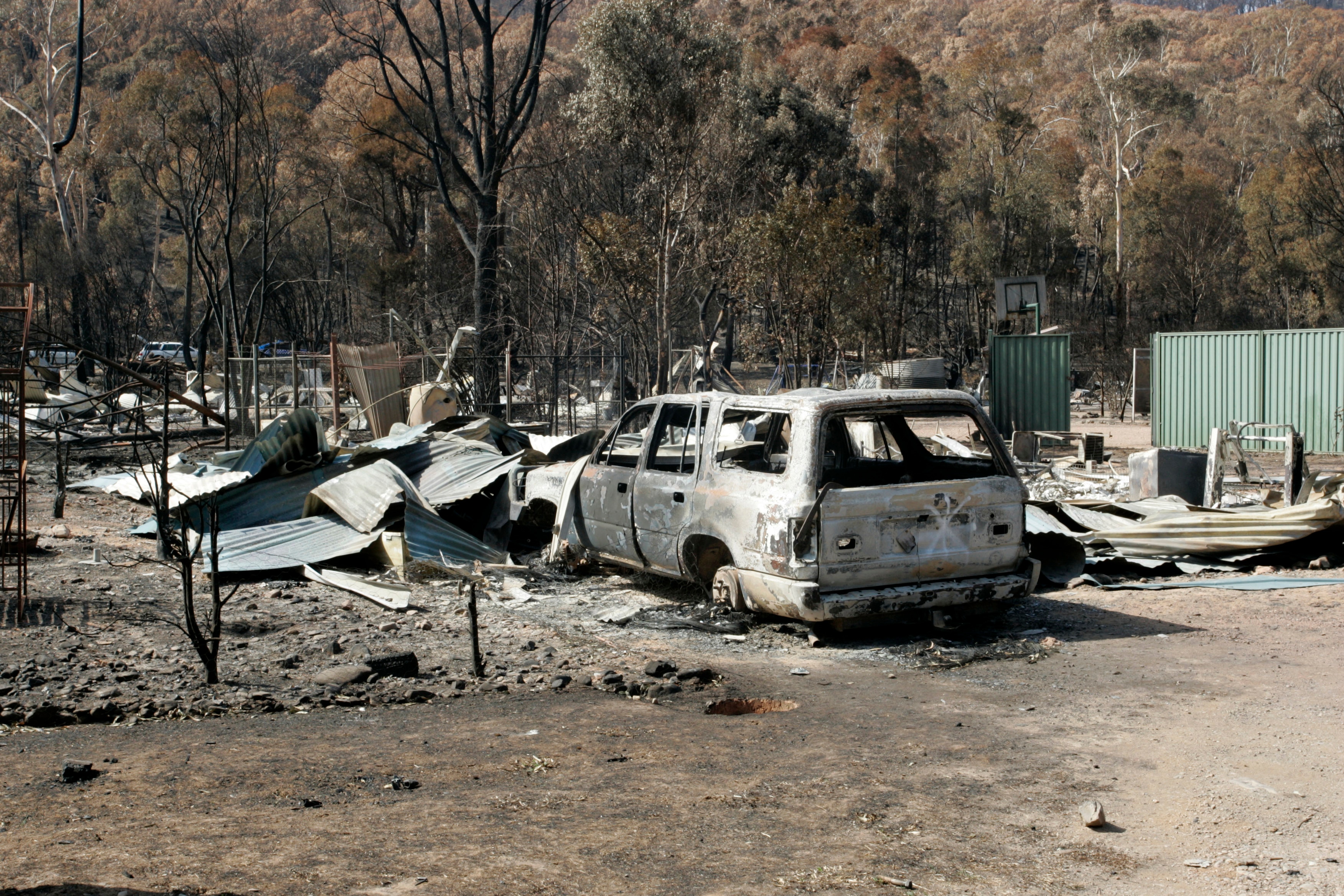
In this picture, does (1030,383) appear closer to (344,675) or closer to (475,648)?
(475,648)

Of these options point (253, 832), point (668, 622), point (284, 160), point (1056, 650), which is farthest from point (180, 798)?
point (284, 160)

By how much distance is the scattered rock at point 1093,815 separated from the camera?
13.6ft

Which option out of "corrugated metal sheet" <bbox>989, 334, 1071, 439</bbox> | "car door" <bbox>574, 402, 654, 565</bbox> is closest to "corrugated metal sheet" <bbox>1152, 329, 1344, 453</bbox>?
"corrugated metal sheet" <bbox>989, 334, 1071, 439</bbox>

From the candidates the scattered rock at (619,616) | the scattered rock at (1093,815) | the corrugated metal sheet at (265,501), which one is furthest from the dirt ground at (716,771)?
the corrugated metal sheet at (265,501)

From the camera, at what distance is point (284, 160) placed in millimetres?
50906

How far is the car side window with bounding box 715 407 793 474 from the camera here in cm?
776

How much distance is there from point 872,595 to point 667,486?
1773mm

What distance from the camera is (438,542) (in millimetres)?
10156

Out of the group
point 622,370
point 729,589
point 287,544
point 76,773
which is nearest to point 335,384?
point 622,370

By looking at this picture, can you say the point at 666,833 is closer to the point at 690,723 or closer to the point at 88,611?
the point at 690,723

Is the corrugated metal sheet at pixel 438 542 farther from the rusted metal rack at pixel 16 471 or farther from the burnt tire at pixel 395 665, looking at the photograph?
the burnt tire at pixel 395 665

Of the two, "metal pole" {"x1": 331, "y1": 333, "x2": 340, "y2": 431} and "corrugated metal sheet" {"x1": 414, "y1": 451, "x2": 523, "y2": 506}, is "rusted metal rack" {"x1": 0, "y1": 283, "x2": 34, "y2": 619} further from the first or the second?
"metal pole" {"x1": 331, "y1": 333, "x2": 340, "y2": 431}

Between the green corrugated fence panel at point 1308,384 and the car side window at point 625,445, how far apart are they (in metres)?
14.0

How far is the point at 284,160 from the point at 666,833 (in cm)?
5180
